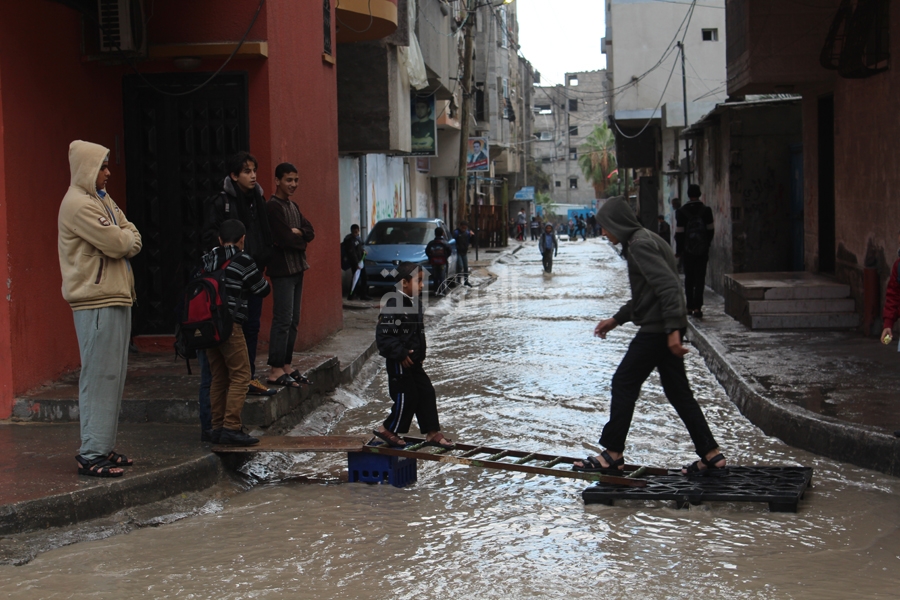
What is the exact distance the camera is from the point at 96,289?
19.1 feet

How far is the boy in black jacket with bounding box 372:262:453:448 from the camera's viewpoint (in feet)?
22.2

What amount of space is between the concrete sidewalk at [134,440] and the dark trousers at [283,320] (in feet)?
1.06

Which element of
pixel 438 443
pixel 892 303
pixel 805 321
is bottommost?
pixel 438 443

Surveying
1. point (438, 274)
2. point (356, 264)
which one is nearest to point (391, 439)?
point (356, 264)

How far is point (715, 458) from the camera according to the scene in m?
6.25

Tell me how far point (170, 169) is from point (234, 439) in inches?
168

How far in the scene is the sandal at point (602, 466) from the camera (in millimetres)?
6191

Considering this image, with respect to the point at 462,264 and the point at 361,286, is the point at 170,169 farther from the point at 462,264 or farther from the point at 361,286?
the point at 462,264

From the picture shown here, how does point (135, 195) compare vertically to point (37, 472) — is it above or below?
above

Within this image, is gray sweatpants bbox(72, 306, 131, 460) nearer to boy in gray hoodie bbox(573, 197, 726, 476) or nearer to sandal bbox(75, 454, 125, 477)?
sandal bbox(75, 454, 125, 477)

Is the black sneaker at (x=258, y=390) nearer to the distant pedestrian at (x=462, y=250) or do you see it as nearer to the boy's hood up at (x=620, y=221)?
the boy's hood up at (x=620, y=221)

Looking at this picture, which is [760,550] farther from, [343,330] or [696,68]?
[696,68]

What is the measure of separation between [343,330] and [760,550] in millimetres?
8865

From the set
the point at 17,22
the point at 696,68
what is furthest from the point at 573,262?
the point at 17,22
